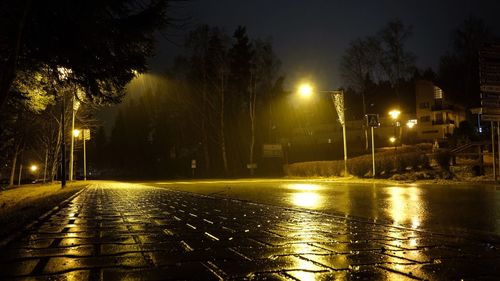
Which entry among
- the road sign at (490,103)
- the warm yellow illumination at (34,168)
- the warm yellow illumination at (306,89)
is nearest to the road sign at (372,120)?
the warm yellow illumination at (306,89)

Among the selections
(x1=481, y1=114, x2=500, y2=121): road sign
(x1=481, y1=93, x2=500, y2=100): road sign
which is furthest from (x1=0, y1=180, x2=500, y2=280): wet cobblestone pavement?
(x1=481, y1=93, x2=500, y2=100): road sign

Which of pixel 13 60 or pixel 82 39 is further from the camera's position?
pixel 82 39

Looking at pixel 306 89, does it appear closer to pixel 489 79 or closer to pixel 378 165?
pixel 378 165

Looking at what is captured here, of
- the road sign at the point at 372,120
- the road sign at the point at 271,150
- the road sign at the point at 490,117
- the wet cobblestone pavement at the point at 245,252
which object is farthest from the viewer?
the road sign at the point at 271,150

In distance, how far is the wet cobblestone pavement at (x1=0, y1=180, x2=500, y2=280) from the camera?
5.16 meters

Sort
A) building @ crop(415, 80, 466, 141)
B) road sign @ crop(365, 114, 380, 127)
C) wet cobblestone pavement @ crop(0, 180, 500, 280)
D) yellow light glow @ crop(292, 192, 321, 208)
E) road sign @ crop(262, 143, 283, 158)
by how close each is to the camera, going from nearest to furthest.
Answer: wet cobblestone pavement @ crop(0, 180, 500, 280) < yellow light glow @ crop(292, 192, 321, 208) < road sign @ crop(365, 114, 380, 127) < road sign @ crop(262, 143, 283, 158) < building @ crop(415, 80, 466, 141)

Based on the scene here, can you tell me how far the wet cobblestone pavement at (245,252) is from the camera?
5.16 metres

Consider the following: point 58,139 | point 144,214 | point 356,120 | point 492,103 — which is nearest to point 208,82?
point 58,139

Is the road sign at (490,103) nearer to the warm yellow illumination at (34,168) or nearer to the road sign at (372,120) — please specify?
the road sign at (372,120)

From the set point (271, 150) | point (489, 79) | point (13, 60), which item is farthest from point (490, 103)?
point (271, 150)

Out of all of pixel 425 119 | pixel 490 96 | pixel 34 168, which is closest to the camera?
pixel 490 96

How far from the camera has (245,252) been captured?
21.1 feet

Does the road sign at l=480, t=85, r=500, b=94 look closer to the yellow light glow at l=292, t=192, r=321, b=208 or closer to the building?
the yellow light glow at l=292, t=192, r=321, b=208

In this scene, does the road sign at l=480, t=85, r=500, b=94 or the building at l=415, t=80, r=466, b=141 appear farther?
the building at l=415, t=80, r=466, b=141
